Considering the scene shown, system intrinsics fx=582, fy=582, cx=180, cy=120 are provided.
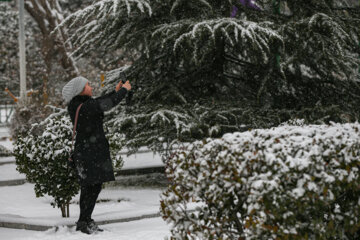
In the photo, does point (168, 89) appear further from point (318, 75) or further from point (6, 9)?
point (6, 9)

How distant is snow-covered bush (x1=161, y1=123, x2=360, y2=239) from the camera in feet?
13.0

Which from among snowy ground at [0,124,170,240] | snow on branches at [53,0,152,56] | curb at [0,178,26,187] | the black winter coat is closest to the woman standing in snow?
the black winter coat

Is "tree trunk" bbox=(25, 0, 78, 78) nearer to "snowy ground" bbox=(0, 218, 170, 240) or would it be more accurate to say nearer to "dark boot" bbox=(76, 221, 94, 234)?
"snowy ground" bbox=(0, 218, 170, 240)

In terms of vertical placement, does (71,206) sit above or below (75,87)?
below

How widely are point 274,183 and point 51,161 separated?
3867mm

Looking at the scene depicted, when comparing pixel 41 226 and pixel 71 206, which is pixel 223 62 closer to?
pixel 71 206

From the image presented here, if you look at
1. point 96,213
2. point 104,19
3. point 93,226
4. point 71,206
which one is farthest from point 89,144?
point 104,19

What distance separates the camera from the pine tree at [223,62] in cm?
953

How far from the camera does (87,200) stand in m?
6.69

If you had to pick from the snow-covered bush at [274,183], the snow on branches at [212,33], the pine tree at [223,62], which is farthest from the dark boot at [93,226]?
the snow on branches at [212,33]

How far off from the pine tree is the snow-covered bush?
14.8 feet

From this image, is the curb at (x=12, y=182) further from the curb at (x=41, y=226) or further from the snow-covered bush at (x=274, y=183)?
the snow-covered bush at (x=274, y=183)

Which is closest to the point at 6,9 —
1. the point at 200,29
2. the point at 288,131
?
the point at 200,29

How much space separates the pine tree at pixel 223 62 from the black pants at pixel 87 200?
2583 millimetres
